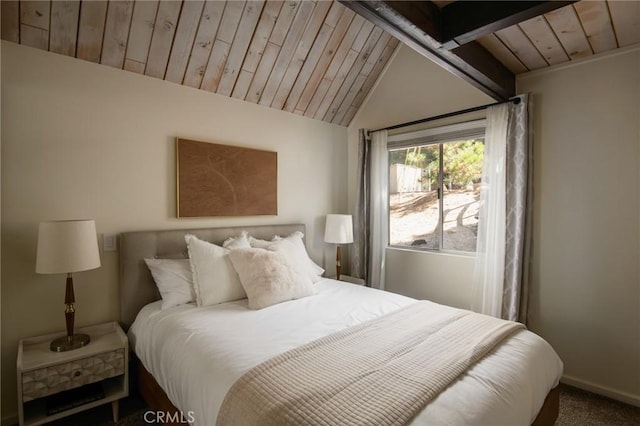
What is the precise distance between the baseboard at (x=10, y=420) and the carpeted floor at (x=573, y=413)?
266mm

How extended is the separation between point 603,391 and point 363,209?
8.09 ft

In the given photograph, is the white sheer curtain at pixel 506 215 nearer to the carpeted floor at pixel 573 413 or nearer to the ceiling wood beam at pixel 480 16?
the carpeted floor at pixel 573 413

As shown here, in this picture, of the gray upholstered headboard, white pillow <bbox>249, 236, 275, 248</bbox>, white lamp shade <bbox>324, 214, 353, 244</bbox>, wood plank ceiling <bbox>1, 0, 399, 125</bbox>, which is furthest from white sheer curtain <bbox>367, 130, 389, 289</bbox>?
the gray upholstered headboard

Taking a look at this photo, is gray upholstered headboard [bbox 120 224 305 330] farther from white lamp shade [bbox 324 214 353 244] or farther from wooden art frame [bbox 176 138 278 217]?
white lamp shade [bbox 324 214 353 244]

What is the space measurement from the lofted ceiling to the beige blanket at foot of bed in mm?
1545

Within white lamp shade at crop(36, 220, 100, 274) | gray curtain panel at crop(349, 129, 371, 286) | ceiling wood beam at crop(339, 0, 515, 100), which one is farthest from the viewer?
gray curtain panel at crop(349, 129, 371, 286)

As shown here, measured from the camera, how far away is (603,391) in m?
2.35

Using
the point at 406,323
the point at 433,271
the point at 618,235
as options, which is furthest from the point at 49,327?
the point at 618,235

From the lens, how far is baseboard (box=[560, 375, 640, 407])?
2.25 m

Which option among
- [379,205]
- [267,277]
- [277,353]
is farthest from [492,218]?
[277,353]

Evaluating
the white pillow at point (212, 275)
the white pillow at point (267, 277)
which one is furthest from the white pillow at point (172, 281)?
the white pillow at point (267, 277)

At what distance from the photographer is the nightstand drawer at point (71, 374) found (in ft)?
5.60

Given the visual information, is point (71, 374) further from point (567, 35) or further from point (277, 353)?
point (567, 35)

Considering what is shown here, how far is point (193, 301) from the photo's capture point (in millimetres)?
2312
